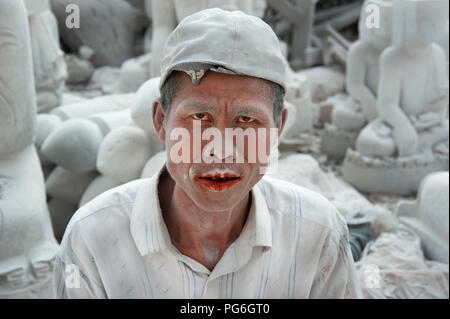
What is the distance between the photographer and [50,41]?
289cm

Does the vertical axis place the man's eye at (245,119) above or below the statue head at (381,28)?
below

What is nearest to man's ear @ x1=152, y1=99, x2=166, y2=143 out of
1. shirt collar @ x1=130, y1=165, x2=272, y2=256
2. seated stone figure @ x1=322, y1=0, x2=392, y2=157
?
shirt collar @ x1=130, y1=165, x2=272, y2=256

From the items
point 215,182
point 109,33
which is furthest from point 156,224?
point 109,33

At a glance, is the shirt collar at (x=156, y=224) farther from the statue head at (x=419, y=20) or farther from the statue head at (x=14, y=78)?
the statue head at (x=419, y=20)

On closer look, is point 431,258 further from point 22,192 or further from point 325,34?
point 325,34

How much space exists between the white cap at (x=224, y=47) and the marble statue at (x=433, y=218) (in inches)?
72.2

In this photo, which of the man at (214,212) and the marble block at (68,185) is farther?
the marble block at (68,185)

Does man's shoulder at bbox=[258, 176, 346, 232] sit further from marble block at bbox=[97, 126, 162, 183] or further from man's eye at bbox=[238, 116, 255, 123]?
marble block at bbox=[97, 126, 162, 183]

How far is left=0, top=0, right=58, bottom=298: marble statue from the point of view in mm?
1644

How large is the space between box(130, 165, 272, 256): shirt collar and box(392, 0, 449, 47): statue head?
2445 mm

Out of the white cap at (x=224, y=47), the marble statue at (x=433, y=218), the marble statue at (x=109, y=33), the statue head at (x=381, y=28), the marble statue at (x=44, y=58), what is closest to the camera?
the white cap at (x=224, y=47)

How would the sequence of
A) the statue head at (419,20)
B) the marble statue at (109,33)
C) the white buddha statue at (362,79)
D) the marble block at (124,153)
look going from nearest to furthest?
the marble block at (124,153)
the statue head at (419,20)
the white buddha statue at (362,79)
the marble statue at (109,33)

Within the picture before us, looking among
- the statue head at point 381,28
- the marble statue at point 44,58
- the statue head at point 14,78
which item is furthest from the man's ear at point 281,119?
the statue head at point 381,28

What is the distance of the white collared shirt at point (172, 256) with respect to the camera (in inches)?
38.0
